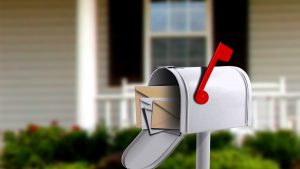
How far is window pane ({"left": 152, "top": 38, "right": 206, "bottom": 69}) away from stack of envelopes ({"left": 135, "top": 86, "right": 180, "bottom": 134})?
7082 mm

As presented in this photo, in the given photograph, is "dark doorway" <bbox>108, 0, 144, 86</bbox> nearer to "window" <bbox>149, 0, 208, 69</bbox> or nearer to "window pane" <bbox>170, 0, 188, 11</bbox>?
"window" <bbox>149, 0, 208, 69</bbox>

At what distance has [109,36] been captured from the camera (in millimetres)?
8203

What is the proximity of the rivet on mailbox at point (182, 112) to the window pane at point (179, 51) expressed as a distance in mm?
7049

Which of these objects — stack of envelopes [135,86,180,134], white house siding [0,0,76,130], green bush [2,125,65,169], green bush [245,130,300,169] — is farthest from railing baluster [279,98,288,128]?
stack of envelopes [135,86,180,134]

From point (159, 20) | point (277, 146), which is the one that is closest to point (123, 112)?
point (277, 146)

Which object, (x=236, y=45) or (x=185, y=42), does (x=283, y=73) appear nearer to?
(x=236, y=45)

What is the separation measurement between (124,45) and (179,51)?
0.93 metres

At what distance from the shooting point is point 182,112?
3.99 feet

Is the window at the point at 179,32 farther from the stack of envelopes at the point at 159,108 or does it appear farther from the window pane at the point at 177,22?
the stack of envelopes at the point at 159,108

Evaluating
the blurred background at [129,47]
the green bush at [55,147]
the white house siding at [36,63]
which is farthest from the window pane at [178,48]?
the green bush at [55,147]

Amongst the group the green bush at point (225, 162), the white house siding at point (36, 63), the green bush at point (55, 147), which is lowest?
the green bush at point (55, 147)

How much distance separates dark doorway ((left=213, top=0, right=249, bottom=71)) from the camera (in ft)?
26.1

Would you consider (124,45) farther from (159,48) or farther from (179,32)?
(179,32)

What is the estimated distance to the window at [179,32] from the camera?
328 inches
